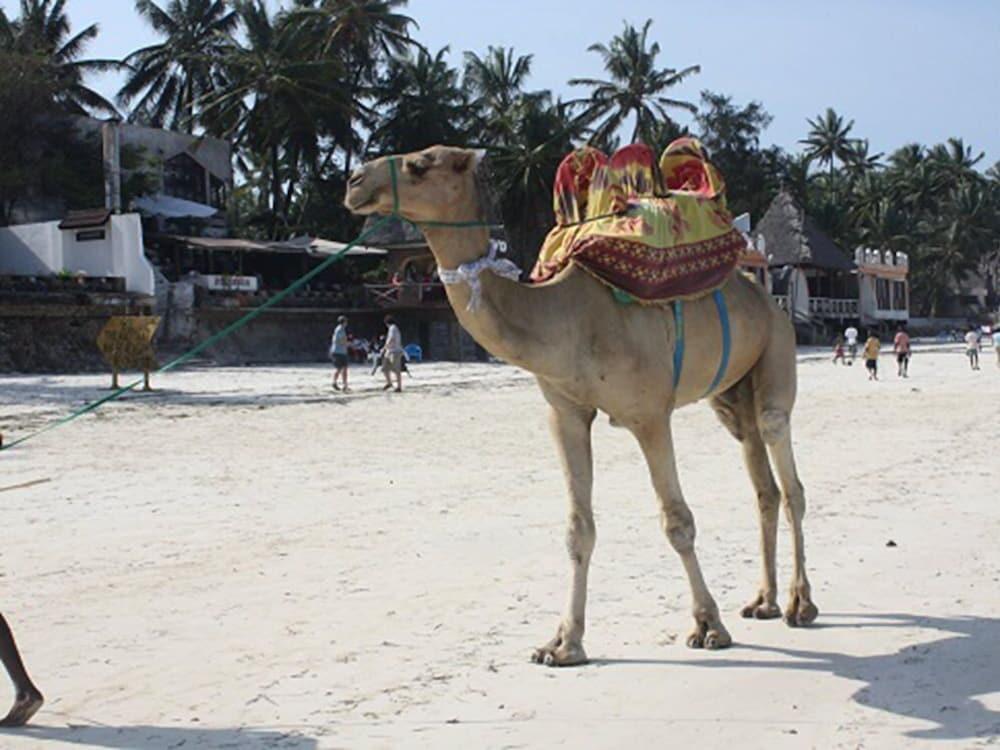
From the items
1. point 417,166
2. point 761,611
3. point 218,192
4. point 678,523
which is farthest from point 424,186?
point 218,192

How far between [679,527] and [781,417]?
119 centimetres

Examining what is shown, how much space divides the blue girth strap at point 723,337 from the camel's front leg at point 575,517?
0.53 m

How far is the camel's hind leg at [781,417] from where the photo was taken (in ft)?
22.6

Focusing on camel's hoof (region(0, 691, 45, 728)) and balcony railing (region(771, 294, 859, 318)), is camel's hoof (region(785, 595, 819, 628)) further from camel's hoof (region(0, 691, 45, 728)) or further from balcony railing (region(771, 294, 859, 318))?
balcony railing (region(771, 294, 859, 318))

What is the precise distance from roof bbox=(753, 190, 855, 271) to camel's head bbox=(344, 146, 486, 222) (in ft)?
208

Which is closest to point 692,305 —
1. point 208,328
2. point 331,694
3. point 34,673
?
point 331,694

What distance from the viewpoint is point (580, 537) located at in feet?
20.2

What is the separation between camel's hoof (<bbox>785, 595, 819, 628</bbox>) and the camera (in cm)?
662

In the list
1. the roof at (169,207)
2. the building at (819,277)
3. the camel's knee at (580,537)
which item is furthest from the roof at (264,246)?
the camel's knee at (580,537)

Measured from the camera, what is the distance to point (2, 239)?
4062 cm

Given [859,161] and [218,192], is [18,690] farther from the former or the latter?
[859,161]

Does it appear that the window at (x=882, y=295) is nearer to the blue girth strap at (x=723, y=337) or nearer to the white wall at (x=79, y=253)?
the white wall at (x=79, y=253)

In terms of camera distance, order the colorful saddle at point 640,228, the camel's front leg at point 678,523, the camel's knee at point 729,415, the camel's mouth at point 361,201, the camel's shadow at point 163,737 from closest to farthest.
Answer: the camel's shadow at point 163,737
the camel's mouth at point 361,201
the camel's front leg at point 678,523
the colorful saddle at point 640,228
the camel's knee at point 729,415

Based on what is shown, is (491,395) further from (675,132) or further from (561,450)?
(675,132)
